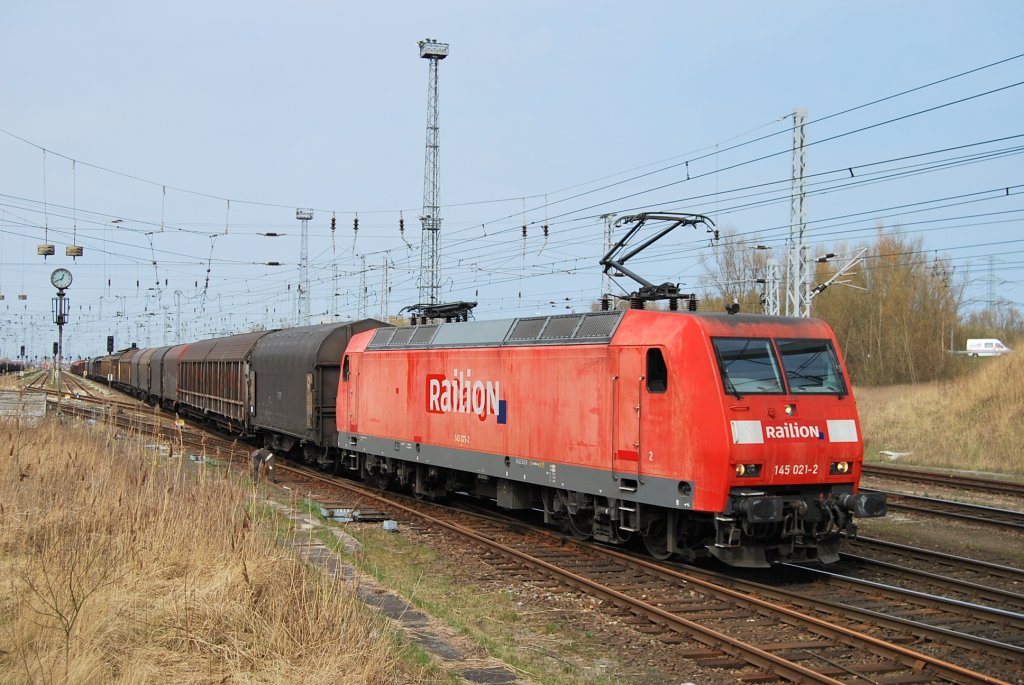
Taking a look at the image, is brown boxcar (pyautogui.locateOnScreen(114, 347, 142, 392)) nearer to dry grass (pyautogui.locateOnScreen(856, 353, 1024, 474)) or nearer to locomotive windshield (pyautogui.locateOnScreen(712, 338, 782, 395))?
dry grass (pyautogui.locateOnScreen(856, 353, 1024, 474))

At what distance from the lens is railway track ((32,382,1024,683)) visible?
753 cm

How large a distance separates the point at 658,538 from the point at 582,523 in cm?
190

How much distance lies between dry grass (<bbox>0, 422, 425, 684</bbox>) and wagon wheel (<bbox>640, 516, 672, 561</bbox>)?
479cm

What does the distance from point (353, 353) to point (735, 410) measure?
11753 mm

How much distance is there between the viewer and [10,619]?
21.7ft

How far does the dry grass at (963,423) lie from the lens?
23.9m

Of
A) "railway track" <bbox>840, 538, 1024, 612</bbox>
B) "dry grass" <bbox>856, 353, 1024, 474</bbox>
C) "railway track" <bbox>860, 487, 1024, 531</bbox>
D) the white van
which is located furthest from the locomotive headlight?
the white van

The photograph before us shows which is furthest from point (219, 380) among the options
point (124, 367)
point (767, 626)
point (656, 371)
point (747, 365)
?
point (124, 367)

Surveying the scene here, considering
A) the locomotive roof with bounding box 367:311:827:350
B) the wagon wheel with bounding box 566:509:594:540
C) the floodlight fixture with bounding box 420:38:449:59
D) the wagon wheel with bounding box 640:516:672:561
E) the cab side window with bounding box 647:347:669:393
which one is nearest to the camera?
the cab side window with bounding box 647:347:669:393

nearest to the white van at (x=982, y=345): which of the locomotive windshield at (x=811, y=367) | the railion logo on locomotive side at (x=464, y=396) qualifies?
the railion logo on locomotive side at (x=464, y=396)

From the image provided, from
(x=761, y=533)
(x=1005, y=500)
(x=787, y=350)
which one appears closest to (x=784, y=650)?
(x=761, y=533)

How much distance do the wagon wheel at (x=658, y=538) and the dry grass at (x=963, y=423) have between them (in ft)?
49.7

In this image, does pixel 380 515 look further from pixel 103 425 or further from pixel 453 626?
pixel 453 626

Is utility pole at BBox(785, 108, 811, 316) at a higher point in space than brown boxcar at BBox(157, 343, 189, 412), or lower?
higher
